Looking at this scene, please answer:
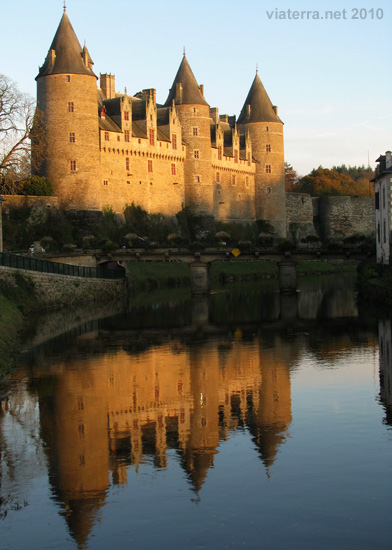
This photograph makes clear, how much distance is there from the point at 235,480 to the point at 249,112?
62.7 m

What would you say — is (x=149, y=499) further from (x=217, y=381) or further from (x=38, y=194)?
(x=38, y=194)

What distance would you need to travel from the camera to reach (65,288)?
36.2 meters

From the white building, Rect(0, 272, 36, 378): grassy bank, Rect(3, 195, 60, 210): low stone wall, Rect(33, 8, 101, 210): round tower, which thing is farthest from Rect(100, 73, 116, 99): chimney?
Rect(0, 272, 36, 378): grassy bank

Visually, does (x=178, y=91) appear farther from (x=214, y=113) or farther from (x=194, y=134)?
(x=214, y=113)

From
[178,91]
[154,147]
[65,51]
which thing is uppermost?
[65,51]

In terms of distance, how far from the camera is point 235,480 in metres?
10.1

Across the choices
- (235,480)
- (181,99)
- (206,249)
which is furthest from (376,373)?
(181,99)

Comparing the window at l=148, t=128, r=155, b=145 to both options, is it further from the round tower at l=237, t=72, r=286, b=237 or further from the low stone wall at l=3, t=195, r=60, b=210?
the round tower at l=237, t=72, r=286, b=237

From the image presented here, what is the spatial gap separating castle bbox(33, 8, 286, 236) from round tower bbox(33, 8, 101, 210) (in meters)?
0.06

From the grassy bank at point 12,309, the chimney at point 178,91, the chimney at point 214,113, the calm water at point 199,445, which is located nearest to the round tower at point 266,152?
the chimney at point 214,113

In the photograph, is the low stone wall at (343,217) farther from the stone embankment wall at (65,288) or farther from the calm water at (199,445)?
the calm water at (199,445)

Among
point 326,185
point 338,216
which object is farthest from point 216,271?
point 326,185

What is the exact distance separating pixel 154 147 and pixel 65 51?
10679 mm

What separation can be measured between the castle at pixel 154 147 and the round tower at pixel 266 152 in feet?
0.28
